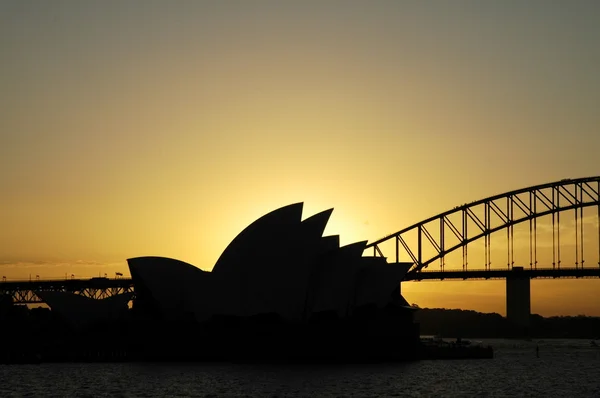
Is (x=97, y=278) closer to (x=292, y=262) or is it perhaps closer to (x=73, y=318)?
(x=73, y=318)

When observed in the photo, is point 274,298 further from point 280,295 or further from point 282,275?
point 282,275

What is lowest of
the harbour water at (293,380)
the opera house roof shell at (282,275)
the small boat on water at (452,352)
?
the harbour water at (293,380)

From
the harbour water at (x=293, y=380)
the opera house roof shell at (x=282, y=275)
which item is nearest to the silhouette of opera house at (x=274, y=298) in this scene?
the opera house roof shell at (x=282, y=275)

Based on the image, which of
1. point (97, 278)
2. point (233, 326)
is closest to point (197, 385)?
point (233, 326)

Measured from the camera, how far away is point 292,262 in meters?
74.8

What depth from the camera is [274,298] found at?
75312 mm

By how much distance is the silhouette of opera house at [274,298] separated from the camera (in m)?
74.7

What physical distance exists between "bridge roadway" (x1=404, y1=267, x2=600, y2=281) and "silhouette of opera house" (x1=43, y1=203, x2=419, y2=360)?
39153mm

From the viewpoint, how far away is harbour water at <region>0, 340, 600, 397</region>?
52719 mm

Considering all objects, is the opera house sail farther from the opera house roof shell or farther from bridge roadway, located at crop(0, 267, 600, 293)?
bridge roadway, located at crop(0, 267, 600, 293)

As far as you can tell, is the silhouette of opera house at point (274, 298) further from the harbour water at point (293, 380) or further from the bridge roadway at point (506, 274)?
the bridge roadway at point (506, 274)

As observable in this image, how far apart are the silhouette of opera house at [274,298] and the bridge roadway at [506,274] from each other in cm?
3915

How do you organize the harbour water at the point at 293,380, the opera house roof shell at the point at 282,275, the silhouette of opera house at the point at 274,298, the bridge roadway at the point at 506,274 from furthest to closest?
the bridge roadway at the point at 506,274 → the silhouette of opera house at the point at 274,298 → the opera house roof shell at the point at 282,275 → the harbour water at the point at 293,380

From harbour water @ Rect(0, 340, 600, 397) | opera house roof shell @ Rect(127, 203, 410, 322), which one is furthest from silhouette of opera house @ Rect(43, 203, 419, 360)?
harbour water @ Rect(0, 340, 600, 397)
